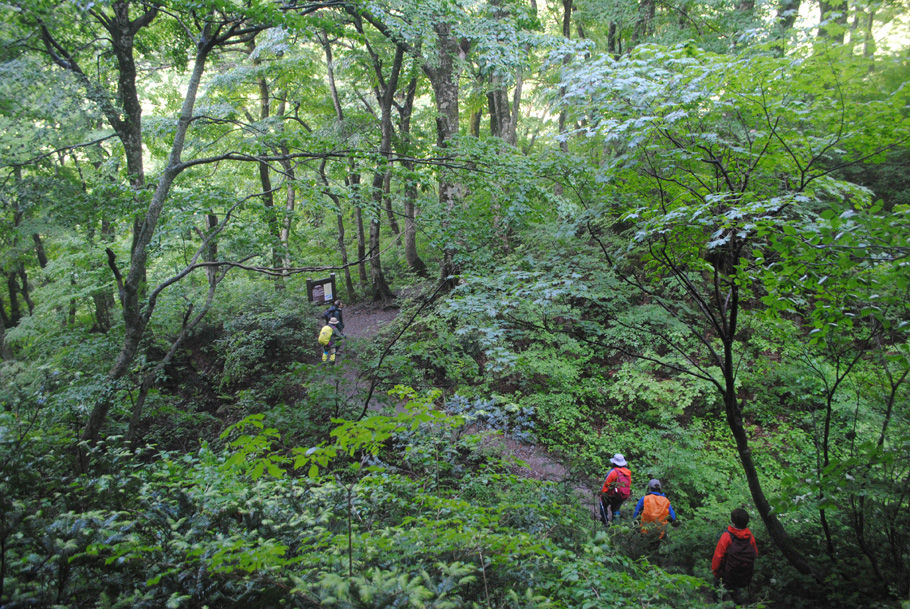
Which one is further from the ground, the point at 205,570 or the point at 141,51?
the point at 141,51

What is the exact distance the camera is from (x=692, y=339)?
8953 millimetres

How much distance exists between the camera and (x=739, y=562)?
15.3ft

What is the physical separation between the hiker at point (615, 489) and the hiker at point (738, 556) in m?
1.60

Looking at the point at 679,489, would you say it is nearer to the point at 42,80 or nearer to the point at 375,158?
the point at 375,158

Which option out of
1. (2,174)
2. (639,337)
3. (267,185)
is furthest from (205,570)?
(2,174)

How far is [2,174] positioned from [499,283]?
17011mm

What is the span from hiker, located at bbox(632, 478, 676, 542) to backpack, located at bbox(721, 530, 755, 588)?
0.95m

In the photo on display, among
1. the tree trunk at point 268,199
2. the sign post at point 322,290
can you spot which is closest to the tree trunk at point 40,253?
the tree trunk at point 268,199

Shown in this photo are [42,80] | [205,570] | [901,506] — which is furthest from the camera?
[42,80]

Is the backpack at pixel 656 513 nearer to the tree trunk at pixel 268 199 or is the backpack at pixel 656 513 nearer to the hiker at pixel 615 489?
the hiker at pixel 615 489

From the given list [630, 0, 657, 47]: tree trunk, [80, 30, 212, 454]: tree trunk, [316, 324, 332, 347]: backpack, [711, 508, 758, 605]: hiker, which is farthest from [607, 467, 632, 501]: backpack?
[630, 0, 657, 47]: tree trunk

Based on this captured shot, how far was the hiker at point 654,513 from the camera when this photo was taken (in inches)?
222

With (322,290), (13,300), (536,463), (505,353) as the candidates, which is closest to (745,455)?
(505,353)

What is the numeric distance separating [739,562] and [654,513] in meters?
1.17
